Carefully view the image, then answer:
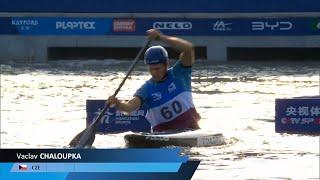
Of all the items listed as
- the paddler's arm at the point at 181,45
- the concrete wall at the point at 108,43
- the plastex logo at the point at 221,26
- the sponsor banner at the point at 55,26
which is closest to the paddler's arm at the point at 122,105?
the paddler's arm at the point at 181,45

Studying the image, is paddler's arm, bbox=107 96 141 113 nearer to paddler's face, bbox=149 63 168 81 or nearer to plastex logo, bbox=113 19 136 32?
paddler's face, bbox=149 63 168 81

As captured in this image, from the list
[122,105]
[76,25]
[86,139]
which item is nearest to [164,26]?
[76,25]

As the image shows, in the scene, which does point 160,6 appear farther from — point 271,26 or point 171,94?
point 171,94

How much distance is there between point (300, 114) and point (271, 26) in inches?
816

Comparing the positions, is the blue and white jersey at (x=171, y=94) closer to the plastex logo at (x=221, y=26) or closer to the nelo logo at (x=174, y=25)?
the plastex logo at (x=221, y=26)

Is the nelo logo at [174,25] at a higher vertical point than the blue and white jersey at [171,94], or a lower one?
higher

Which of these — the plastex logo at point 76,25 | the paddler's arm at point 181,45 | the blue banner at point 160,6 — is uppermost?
the blue banner at point 160,6

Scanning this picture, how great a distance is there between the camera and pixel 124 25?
3616cm

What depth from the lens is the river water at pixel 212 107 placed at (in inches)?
460

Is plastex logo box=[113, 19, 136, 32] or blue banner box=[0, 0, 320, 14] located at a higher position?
blue banner box=[0, 0, 320, 14]

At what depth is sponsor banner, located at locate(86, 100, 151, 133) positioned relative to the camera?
1450 centimetres

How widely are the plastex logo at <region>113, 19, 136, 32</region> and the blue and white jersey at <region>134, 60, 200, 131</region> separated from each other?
24.7 metres

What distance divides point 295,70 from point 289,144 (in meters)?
17.8

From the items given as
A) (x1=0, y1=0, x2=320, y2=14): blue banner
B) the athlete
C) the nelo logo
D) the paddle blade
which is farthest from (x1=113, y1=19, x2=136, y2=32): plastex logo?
the athlete
